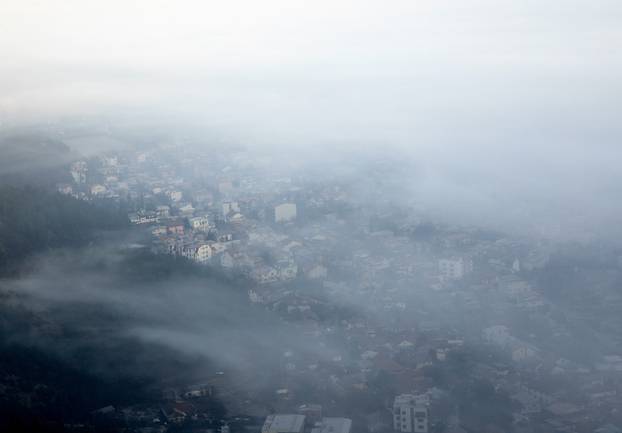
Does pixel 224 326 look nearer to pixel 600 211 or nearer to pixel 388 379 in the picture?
pixel 388 379

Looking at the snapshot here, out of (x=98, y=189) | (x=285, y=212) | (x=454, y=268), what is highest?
(x=98, y=189)

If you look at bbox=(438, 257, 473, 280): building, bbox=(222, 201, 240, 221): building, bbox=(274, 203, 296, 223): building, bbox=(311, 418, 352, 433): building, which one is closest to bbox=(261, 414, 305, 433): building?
bbox=(311, 418, 352, 433): building

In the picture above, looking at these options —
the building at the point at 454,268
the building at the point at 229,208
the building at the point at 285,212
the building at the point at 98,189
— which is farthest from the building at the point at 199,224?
the building at the point at 454,268

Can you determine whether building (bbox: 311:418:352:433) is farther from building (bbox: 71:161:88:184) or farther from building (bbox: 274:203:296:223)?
building (bbox: 71:161:88:184)

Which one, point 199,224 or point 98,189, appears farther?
point 98,189

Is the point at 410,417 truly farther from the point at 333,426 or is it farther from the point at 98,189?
the point at 98,189

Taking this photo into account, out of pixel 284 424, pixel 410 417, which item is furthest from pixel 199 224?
pixel 410 417
